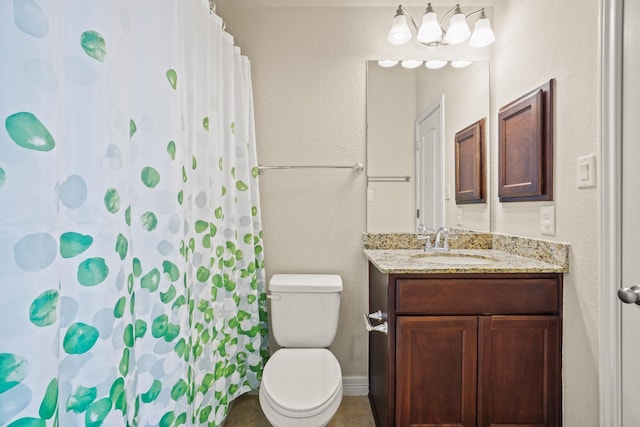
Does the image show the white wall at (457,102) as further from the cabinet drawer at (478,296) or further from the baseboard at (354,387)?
the baseboard at (354,387)

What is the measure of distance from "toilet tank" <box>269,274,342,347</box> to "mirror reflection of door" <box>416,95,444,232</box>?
0.69 m

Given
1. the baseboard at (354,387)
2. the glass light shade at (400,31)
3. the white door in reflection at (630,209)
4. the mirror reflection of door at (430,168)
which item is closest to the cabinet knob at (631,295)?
the white door in reflection at (630,209)

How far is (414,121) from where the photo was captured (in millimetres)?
2229

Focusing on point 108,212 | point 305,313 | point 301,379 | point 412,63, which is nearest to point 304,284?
point 305,313

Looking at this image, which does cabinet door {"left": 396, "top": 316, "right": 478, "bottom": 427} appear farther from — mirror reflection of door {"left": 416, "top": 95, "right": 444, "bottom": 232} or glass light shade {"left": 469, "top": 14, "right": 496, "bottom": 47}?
glass light shade {"left": 469, "top": 14, "right": 496, "bottom": 47}

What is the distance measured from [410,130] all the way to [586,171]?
1.00 metres

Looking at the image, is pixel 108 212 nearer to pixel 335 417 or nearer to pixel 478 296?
pixel 478 296

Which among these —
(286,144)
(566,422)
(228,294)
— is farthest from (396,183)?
(566,422)

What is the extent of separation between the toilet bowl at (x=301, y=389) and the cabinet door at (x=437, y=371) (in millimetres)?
294

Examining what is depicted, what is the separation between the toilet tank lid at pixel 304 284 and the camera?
2.01 meters

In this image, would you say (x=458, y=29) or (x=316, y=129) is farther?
(x=316, y=129)

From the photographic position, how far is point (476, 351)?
1.56 m

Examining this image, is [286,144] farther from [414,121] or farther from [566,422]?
[566,422]

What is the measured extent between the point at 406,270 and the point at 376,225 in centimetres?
74
